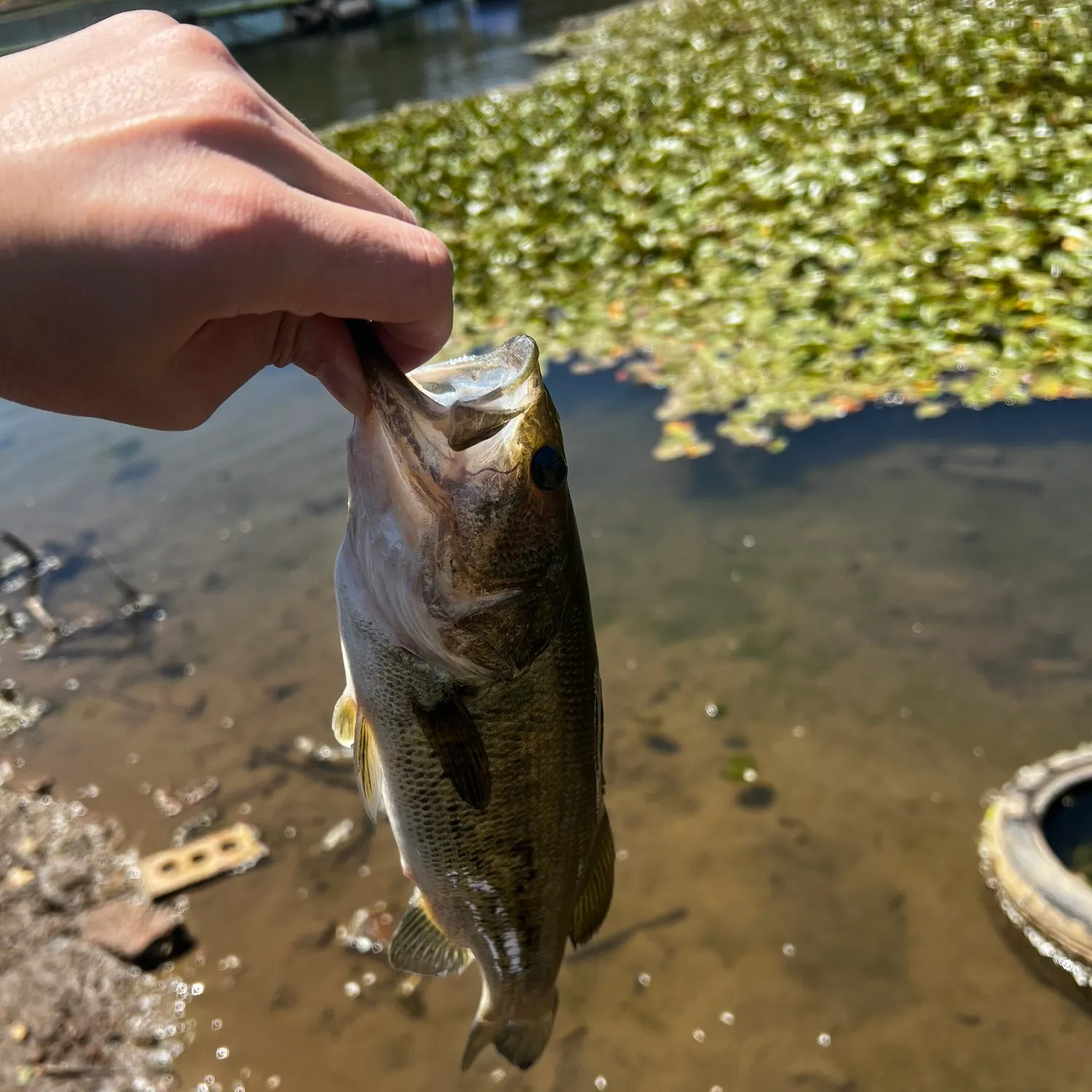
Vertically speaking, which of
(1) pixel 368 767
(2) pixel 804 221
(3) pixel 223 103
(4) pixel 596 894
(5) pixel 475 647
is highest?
(3) pixel 223 103

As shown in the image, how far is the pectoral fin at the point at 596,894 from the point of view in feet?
7.24

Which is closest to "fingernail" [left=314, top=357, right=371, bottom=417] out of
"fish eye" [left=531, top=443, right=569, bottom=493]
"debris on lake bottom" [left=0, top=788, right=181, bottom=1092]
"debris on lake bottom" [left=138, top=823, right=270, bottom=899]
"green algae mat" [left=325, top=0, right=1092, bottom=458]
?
"fish eye" [left=531, top=443, right=569, bottom=493]

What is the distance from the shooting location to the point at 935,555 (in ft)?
17.4

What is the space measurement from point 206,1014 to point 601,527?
3629 millimetres

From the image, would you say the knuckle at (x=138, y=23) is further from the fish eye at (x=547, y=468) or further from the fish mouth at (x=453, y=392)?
the fish eye at (x=547, y=468)

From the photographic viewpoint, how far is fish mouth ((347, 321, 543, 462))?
155 cm

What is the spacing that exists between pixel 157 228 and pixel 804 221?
747cm

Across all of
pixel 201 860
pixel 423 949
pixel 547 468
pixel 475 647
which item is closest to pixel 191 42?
pixel 547 468

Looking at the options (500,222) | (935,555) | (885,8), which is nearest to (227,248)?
(935,555)

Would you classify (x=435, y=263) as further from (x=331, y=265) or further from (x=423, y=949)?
(x=423, y=949)

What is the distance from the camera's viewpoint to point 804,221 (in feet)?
25.3

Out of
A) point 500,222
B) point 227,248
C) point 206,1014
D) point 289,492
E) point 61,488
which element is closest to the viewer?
point 227,248

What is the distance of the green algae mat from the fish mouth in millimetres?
4807

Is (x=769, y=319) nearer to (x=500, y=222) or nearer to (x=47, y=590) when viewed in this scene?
(x=500, y=222)
